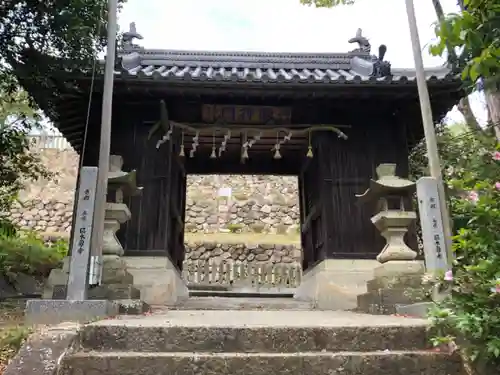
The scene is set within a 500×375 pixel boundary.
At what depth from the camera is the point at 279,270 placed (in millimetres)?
14938

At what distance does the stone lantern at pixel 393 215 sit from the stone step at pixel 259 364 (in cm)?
269

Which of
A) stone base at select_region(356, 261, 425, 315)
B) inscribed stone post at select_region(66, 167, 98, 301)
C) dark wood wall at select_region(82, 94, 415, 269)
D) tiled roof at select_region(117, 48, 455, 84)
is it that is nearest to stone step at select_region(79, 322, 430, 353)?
inscribed stone post at select_region(66, 167, 98, 301)

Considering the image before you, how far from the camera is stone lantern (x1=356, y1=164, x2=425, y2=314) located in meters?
5.21

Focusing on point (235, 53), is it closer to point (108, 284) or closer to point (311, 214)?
point (311, 214)

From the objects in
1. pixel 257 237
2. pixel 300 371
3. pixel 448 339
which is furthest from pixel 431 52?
pixel 257 237

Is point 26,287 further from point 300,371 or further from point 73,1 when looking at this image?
point 300,371

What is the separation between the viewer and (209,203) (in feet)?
75.8

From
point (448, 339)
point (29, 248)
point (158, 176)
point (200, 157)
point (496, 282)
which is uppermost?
point (200, 157)

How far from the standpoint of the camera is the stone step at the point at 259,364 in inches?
116

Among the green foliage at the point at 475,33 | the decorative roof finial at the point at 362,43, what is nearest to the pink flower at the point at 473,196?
the green foliage at the point at 475,33

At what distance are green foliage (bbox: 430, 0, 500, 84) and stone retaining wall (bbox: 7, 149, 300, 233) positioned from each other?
1903 cm

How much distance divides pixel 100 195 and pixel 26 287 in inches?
207

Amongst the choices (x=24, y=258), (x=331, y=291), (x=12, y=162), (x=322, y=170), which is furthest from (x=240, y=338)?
(x=24, y=258)

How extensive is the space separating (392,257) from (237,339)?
3.10 meters
